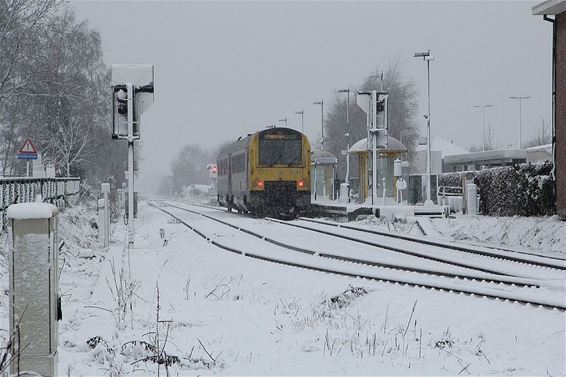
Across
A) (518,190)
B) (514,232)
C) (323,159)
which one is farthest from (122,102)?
(323,159)

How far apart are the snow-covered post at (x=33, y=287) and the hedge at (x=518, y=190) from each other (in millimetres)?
16836

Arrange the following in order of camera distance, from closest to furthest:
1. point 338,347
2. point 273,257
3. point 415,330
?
point 338,347, point 415,330, point 273,257

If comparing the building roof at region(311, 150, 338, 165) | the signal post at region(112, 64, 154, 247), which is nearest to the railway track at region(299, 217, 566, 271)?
the signal post at region(112, 64, 154, 247)

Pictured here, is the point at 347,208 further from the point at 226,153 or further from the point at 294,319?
the point at 294,319

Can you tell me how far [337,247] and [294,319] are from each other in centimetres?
825

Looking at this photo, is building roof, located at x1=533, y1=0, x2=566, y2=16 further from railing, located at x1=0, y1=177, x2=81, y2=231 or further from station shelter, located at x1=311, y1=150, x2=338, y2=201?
station shelter, located at x1=311, y1=150, x2=338, y2=201

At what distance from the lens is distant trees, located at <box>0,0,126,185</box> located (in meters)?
31.0

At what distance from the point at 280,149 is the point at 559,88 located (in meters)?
12.3

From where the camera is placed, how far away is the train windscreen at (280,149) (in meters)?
28.7

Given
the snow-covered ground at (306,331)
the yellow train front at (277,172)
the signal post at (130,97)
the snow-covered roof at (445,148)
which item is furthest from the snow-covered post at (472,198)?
the snow-covered roof at (445,148)

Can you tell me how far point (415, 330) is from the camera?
6812 mm

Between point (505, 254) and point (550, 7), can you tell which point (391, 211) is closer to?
point (550, 7)

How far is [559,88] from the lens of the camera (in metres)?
19.0

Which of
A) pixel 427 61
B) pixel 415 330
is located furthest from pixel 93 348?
pixel 427 61
